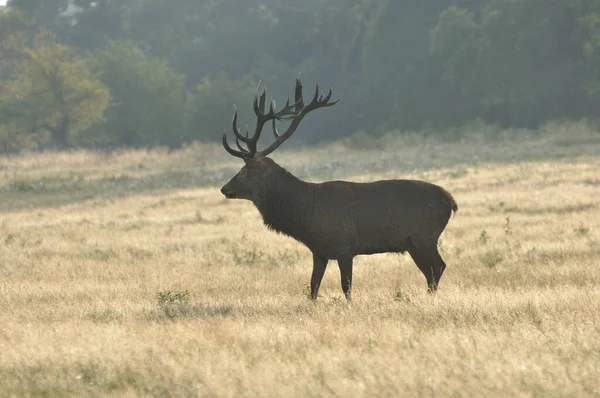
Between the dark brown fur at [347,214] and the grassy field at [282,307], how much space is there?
20.7 inches

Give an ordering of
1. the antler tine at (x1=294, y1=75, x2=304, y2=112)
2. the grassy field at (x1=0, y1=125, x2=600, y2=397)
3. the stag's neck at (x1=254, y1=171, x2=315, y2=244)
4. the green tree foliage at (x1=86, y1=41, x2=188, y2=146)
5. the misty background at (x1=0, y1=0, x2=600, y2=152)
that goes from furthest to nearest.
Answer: the green tree foliage at (x1=86, y1=41, x2=188, y2=146) < the misty background at (x1=0, y1=0, x2=600, y2=152) < the antler tine at (x1=294, y1=75, x2=304, y2=112) < the stag's neck at (x1=254, y1=171, x2=315, y2=244) < the grassy field at (x1=0, y1=125, x2=600, y2=397)

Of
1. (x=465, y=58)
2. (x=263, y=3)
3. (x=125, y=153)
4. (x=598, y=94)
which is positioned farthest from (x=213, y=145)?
(x=263, y=3)

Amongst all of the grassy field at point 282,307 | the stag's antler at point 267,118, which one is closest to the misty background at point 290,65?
the grassy field at point 282,307

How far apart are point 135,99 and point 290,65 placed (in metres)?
14.6

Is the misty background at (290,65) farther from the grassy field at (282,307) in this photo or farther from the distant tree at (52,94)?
the grassy field at (282,307)

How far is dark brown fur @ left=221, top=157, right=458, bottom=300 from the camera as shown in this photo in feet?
36.3

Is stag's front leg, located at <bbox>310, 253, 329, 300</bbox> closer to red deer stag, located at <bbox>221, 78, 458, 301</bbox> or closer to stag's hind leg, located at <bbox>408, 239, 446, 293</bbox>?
red deer stag, located at <bbox>221, 78, 458, 301</bbox>

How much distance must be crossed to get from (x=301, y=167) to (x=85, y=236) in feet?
72.2

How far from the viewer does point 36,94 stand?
200 feet

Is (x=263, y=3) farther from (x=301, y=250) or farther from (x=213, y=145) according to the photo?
(x=301, y=250)

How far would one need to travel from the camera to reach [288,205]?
1127cm

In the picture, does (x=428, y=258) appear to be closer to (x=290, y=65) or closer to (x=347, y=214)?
(x=347, y=214)

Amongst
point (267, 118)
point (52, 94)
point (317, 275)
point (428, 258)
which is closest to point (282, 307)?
point (317, 275)

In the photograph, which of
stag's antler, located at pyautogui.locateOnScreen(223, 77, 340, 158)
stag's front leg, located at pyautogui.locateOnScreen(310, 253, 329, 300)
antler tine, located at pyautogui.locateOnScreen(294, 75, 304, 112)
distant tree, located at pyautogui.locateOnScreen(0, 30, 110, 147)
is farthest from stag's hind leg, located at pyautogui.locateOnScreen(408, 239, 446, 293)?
distant tree, located at pyautogui.locateOnScreen(0, 30, 110, 147)
